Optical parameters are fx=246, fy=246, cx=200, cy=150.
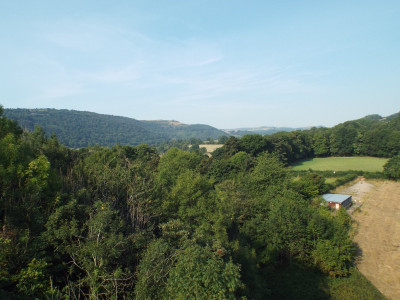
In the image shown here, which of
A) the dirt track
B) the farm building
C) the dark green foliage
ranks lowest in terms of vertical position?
the dirt track

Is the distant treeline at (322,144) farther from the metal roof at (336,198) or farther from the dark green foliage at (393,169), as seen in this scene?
the metal roof at (336,198)

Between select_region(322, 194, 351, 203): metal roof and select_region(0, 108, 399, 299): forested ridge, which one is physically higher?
select_region(0, 108, 399, 299): forested ridge

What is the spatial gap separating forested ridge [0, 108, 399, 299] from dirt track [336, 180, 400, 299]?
1432 mm

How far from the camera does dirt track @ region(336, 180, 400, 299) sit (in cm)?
1602

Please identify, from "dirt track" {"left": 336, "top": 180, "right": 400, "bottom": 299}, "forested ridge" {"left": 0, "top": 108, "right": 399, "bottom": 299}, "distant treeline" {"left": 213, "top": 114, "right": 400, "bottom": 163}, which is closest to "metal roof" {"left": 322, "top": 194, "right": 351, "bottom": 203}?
"dirt track" {"left": 336, "top": 180, "right": 400, "bottom": 299}

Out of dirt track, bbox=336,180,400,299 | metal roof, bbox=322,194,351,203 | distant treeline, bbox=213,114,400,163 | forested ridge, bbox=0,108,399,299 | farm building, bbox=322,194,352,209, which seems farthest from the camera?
distant treeline, bbox=213,114,400,163

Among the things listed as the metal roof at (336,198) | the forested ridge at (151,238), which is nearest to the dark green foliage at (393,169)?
the metal roof at (336,198)

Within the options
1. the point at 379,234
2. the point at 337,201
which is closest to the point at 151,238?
the point at 379,234

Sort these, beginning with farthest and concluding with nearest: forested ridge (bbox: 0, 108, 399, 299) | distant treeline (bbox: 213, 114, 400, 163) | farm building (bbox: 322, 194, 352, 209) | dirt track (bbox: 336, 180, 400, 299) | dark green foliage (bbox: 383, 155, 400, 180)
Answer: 1. distant treeline (bbox: 213, 114, 400, 163)
2. dark green foliage (bbox: 383, 155, 400, 180)
3. farm building (bbox: 322, 194, 352, 209)
4. dirt track (bbox: 336, 180, 400, 299)
5. forested ridge (bbox: 0, 108, 399, 299)

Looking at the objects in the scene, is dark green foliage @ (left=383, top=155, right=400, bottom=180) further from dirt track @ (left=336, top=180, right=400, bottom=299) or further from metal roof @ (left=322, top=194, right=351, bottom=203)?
metal roof @ (left=322, top=194, right=351, bottom=203)

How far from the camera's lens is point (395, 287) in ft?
49.0

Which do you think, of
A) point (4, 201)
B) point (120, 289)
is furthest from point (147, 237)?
point (4, 201)

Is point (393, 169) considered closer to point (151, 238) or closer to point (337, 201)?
point (337, 201)

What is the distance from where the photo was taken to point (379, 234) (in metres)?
22.8
